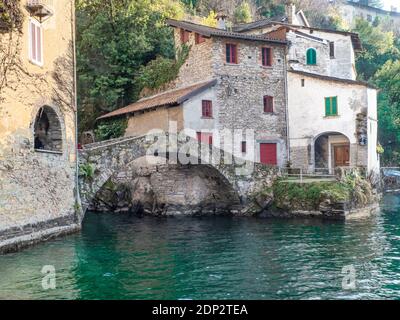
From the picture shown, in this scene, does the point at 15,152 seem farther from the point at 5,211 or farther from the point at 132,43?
the point at 132,43

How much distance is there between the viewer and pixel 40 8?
1656 centimetres

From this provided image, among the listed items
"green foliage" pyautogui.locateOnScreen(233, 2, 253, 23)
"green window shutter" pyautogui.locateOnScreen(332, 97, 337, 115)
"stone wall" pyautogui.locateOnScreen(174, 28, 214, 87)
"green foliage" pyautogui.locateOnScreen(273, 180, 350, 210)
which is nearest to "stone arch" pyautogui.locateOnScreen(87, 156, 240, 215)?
"green foliage" pyautogui.locateOnScreen(273, 180, 350, 210)

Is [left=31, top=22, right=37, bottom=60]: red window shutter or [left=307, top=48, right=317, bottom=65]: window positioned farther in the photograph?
[left=307, top=48, right=317, bottom=65]: window

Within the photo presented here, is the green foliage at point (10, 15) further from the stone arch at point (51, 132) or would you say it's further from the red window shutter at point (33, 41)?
the stone arch at point (51, 132)

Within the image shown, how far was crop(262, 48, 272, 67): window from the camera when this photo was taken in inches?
1214

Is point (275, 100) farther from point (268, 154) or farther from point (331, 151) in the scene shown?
point (331, 151)

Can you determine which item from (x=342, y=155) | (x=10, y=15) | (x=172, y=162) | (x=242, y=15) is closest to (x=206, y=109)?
(x=172, y=162)

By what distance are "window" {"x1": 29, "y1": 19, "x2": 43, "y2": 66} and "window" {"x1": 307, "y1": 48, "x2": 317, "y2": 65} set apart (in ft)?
68.4

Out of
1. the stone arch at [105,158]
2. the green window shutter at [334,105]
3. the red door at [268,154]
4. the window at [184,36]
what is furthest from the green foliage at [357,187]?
the window at [184,36]

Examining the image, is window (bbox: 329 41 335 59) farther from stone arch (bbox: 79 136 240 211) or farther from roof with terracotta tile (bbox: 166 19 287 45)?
stone arch (bbox: 79 136 240 211)

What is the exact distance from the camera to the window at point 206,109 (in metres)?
28.2

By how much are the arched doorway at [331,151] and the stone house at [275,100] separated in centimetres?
7

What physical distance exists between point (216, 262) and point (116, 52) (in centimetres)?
2277
